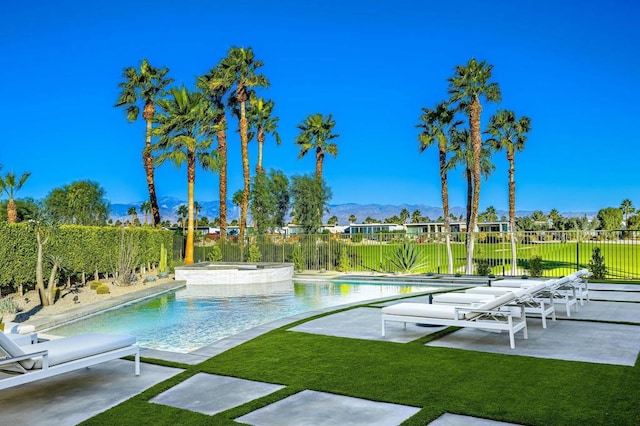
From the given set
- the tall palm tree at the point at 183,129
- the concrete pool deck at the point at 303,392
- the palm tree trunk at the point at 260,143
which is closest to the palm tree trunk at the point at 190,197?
the tall palm tree at the point at 183,129

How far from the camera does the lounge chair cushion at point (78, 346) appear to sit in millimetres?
4596

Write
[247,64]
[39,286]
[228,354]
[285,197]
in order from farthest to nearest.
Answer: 1. [247,64]
2. [285,197]
3. [39,286]
4. [228,354]

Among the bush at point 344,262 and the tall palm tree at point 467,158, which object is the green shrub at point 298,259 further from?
the tall palm tree at point 467,158

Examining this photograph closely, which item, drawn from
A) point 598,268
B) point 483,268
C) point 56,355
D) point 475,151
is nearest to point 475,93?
point 475,151

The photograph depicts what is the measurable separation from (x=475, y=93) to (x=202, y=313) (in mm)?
16956

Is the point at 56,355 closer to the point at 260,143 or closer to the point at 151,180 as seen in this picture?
the point at 151,180

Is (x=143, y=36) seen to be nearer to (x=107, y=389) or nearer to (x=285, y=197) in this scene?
(x=285, y=197)

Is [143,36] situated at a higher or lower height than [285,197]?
higher

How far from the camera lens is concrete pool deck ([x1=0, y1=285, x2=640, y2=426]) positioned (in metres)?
4.24

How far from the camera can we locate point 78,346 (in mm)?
4824

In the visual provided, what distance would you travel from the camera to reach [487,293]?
337 inches

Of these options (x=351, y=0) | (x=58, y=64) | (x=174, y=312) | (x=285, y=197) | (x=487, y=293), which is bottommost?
(x=174, y=312)

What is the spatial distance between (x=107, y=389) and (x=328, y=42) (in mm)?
36945

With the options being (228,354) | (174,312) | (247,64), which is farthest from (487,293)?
(247,64)
